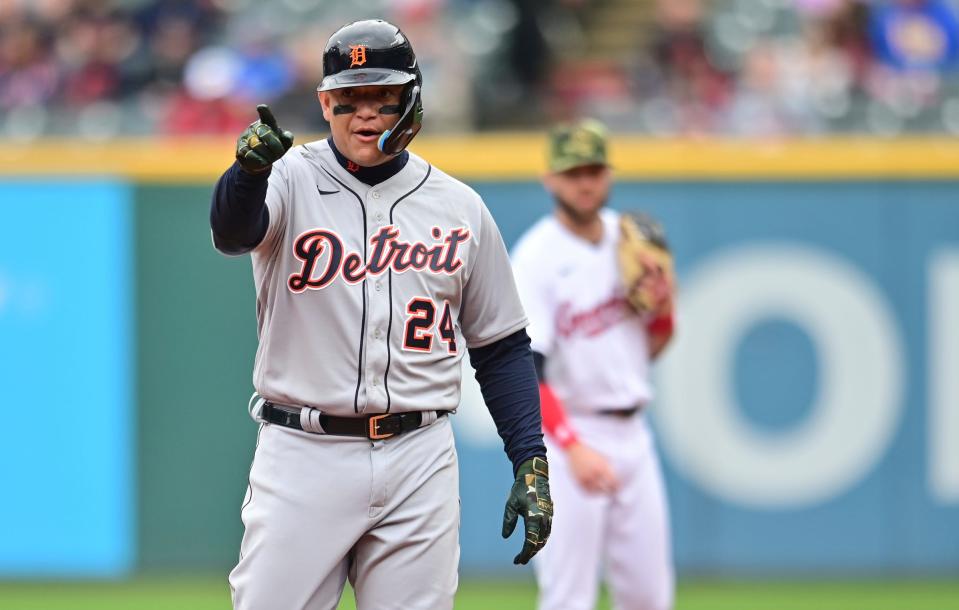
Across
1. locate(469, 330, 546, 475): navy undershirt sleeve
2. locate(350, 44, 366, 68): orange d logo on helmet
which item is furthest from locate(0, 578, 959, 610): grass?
locate(350, 44, 366, 68): orange d logo on helmet

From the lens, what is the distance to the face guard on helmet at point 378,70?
3.65 m

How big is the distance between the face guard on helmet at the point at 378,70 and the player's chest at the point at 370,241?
168 millimetres

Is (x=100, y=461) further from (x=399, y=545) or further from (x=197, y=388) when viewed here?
(x=399, y=545)

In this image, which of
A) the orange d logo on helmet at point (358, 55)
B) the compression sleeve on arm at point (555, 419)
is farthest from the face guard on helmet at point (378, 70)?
the compression sleeve on arm at point (555, 419)

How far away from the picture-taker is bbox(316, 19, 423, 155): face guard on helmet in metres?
3.65

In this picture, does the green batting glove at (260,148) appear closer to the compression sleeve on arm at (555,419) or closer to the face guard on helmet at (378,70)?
the face guard on helmet at (378,70)

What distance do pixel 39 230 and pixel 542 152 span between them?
9.17ft

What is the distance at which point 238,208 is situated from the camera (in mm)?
3383

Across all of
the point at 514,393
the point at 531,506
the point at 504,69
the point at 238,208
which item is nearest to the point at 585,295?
the point at 514,393

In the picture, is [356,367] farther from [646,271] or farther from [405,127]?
[646,271]

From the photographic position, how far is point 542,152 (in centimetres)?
823

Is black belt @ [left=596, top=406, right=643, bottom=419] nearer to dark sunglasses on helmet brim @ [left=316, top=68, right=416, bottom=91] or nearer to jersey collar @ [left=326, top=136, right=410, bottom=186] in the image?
jersey collar @ [left=326, top=136, right=410, bottom=186]

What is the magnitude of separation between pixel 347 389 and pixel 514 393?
1.76ft

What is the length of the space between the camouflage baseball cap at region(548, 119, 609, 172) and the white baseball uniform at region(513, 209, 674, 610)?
0.26m
